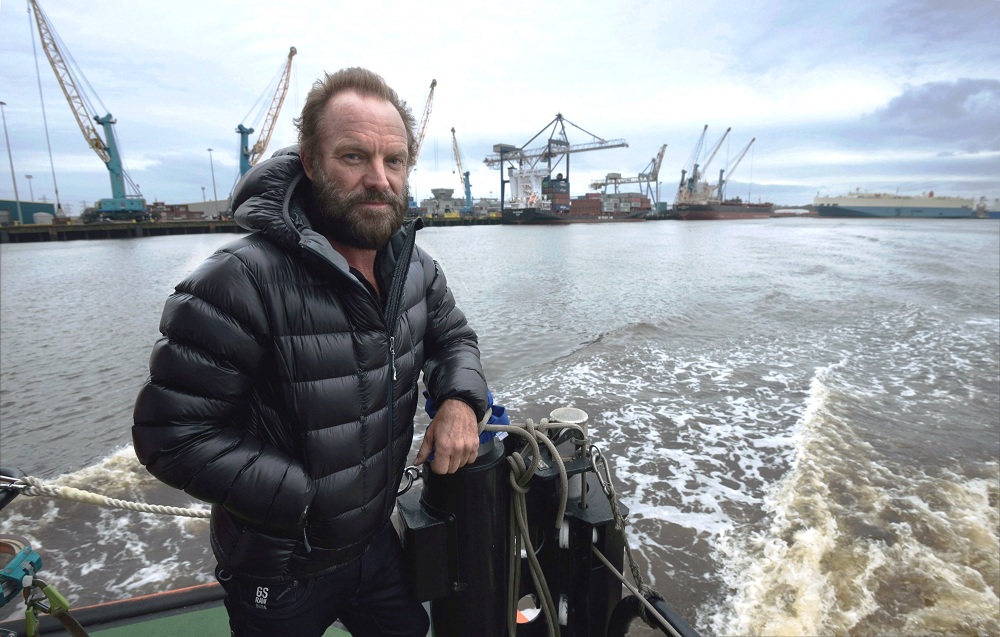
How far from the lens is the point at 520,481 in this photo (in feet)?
5.06

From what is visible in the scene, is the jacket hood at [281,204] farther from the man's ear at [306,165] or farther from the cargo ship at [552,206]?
the cargo ship at [552,206]

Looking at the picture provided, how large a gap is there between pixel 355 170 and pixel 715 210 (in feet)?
319

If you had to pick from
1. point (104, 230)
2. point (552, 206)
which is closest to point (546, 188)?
point (552, 206)

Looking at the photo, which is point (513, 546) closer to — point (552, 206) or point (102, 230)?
point (102, 230)

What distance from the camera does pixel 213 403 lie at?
1.12 meters

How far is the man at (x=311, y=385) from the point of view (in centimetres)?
111

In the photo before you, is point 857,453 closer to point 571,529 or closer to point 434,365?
point 571,529

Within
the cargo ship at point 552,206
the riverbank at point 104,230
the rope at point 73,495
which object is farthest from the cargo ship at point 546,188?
the rope at point 73,495

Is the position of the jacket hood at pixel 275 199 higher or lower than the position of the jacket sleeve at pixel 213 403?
higher

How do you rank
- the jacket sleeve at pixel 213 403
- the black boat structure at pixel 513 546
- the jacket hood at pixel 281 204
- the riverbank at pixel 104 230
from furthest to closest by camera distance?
1. the riverbank at pixel 104 230
2. the black boat structure at pixel 513 546
3. the jacket hood at pixel 281 204
4. the jacket sleeve at pixel 213 403

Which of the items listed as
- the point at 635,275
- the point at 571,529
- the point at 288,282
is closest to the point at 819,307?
the point at 635,275

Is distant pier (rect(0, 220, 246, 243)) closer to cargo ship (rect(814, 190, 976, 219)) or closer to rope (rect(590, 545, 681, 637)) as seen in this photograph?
rope (rect(590, 545, 681, 637))

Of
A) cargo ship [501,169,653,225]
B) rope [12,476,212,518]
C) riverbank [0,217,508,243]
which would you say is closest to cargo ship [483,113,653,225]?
cargo ship [501,169,653,225]

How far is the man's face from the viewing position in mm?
1347
